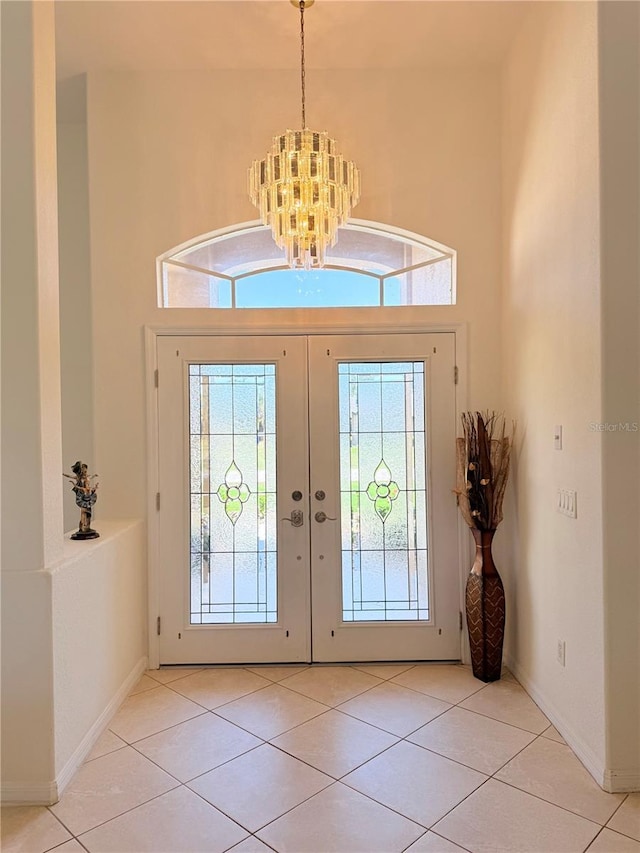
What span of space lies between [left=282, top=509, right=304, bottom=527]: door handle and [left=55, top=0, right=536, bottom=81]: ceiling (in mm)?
2889

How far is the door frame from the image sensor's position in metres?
3.58

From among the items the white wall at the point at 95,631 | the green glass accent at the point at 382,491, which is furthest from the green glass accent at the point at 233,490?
the green glass accent at the point at 382,491

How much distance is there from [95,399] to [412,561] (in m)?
2.32

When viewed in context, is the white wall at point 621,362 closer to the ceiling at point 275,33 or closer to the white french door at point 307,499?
the ceiling at point 275,33

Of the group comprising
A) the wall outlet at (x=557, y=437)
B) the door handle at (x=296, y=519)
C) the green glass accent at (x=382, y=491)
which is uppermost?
the wall outlet at (x=557, y=437)

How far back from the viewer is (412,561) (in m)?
3.62

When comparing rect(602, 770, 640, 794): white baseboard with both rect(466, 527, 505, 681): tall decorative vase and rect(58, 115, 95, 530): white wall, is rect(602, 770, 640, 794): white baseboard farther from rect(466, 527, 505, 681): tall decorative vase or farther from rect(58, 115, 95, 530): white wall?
rect(58, 115, 95, 530): white wall

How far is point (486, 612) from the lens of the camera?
3.27m

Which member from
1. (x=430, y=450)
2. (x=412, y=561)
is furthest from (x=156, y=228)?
(x=412, y=561)

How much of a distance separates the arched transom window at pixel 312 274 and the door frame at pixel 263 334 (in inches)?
5.1

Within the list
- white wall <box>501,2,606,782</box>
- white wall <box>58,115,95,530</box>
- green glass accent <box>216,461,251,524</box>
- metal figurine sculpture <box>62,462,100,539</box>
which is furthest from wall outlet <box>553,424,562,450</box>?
white wall <box>58,115,95,530</box>

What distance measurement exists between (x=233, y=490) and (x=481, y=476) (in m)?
1.56

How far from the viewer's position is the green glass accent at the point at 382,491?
3.62 m

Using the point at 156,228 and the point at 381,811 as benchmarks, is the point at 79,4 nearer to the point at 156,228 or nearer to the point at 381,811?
the point at 156,228
